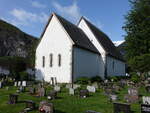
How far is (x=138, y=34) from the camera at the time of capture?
2748 centimetres

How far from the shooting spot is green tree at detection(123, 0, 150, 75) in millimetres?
26375

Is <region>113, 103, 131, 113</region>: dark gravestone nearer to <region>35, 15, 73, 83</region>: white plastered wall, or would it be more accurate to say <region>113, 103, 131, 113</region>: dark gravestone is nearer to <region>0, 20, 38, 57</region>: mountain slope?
<region>35, 15, 73, 83</region>: white plastered wall

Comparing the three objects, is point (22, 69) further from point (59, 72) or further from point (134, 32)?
point (134, 32)

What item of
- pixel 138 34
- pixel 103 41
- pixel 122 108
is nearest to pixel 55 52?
pixel 138 34

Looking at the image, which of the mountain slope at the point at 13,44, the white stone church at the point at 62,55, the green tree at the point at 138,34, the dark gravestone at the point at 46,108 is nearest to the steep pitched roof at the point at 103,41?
the white stone church at the point at 62,55

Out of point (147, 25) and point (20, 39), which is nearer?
point (147, 25)

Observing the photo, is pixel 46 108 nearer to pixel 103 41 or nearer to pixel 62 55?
pixel 62 55

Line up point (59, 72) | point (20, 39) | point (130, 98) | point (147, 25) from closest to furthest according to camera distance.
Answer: point (130, 98), point (147, 25), point (59, 72), point (20, 39)

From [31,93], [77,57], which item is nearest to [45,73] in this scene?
[77,57]

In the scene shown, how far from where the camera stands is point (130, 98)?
49.6ft

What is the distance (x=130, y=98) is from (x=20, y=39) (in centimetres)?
6961

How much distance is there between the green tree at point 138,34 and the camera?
2638 cm

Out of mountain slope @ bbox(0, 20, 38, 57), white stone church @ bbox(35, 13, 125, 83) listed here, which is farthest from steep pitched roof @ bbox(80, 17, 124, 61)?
mountain slope @ bbox(0, 20, 38, 57)

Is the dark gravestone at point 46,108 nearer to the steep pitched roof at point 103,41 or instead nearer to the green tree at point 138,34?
the green tree at point 138,34
